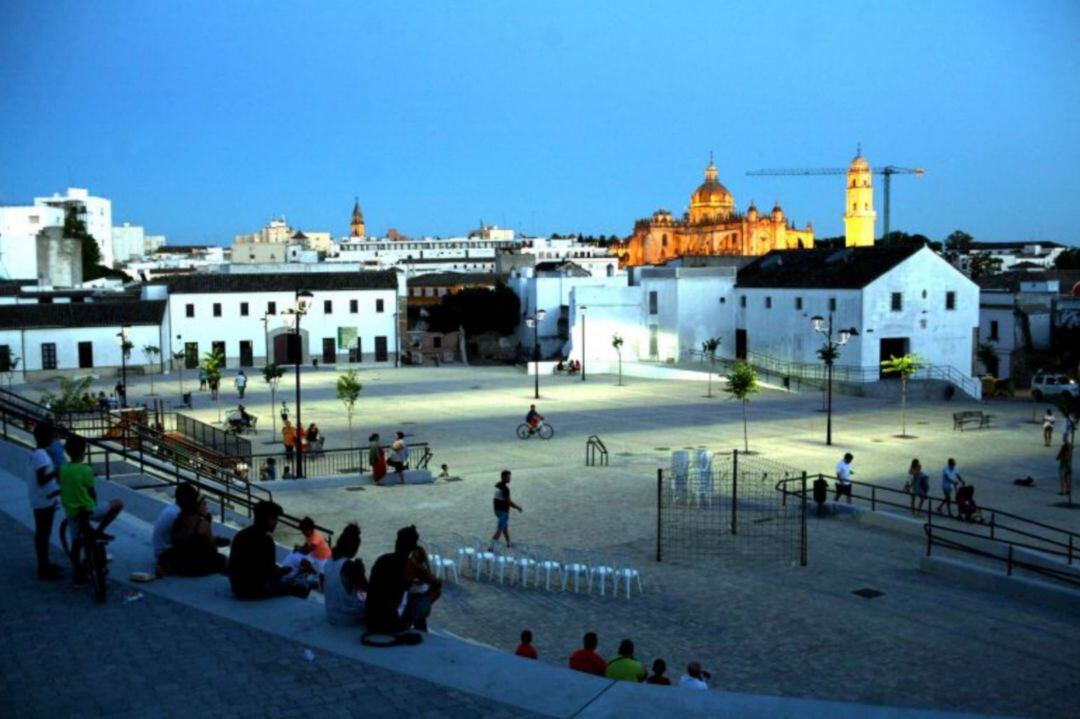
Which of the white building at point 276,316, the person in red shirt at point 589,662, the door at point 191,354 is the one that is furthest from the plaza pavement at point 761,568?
the white building at point 276,316

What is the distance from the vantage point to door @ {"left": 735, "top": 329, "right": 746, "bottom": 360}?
56.6 metres

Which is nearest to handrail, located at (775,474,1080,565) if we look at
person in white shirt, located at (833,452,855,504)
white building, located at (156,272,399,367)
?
person in white shirt, located at (833,452,855,504)

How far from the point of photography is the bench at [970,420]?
32312mm

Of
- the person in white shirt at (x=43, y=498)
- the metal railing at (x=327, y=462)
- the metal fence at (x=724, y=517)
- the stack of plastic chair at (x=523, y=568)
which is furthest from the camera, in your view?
the metal railing at (x=327, y=462)

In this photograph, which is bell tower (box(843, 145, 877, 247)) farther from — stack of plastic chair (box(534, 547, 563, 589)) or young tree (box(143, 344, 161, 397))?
stack of plastic chair (box(534, 547, 563, 589))

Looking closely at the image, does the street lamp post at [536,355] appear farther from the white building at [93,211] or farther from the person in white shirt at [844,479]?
the white building at [93,211]

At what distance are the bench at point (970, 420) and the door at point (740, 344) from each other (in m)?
22.8

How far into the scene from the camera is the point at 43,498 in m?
10.4

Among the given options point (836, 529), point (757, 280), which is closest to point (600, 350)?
point (757, 280)

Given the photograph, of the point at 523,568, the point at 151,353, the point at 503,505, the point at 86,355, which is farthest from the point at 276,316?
the point at 523,568

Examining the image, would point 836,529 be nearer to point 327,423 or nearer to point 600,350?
point 327,423

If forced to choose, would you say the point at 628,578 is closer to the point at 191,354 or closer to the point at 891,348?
the point at 891,348

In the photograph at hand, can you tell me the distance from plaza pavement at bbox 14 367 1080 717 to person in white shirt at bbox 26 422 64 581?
190 inches

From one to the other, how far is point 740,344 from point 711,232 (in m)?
94.7
